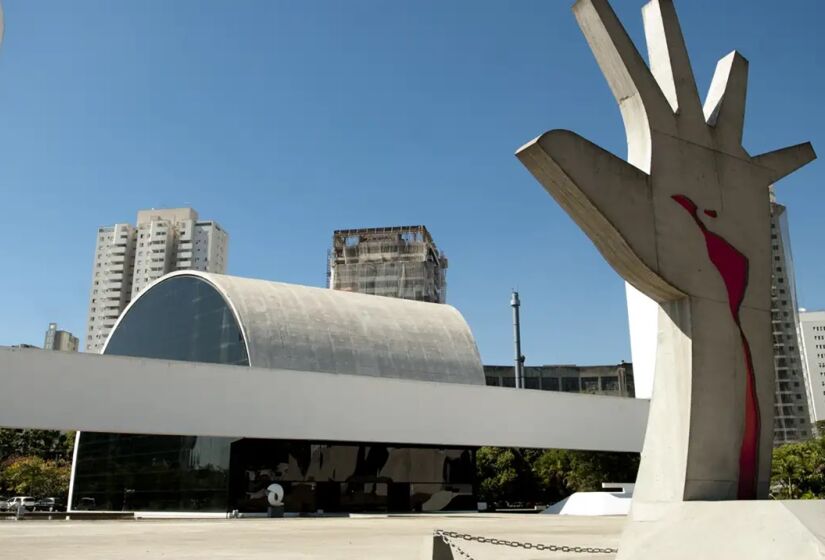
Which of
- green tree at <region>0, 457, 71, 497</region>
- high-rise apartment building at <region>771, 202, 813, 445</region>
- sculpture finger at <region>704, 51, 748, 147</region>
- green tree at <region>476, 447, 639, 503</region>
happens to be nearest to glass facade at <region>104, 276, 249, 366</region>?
green tree at <region>0, 457, 71, 497</region>

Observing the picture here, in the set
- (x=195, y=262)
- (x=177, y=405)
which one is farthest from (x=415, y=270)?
(x=195, y=262)

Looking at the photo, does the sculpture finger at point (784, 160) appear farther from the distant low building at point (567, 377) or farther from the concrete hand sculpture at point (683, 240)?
the distant low building at point (567, 377)

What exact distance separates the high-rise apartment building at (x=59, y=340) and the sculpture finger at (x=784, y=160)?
119814mm

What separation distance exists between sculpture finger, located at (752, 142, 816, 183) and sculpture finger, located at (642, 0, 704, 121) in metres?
1.22

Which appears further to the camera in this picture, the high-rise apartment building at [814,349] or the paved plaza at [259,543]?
the high-rise apartment building at [814,349]

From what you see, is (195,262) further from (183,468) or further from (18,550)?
(18,550)

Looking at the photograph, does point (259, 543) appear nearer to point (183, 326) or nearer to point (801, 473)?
point (183, 326)

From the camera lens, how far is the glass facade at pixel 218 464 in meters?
27.0

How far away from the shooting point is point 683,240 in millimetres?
9203

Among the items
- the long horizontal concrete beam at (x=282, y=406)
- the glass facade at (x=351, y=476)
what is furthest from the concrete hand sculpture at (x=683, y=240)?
the glass facade at (x=351, y=476)

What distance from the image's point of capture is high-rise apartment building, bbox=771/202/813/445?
284 feet

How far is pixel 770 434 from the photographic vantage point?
31.6 feet

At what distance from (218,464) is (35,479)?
24850 millimetres

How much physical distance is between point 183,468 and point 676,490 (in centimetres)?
2227
